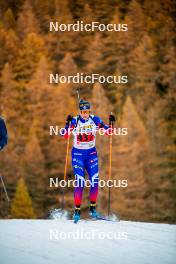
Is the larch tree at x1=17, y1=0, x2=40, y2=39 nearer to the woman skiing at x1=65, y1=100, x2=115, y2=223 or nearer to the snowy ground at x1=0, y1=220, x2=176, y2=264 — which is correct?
the woman skiing at x1=65, y1=100, x2=115, y2=223

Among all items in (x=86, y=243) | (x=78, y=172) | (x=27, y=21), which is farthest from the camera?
(x=27, y=21)

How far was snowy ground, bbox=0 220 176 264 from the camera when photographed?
6.05 meters

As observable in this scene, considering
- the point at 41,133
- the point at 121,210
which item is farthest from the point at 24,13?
the point at 121,210

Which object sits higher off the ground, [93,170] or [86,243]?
[93,170]

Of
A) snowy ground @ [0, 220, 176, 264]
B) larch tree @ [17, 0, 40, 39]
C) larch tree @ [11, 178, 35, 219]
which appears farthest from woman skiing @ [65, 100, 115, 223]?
larch tree @ [17, 0, 40, 39]

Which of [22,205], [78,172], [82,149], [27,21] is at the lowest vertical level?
[22,205]

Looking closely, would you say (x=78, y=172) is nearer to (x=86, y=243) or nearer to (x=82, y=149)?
(x=82, y=149)

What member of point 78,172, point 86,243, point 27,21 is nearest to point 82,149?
point 78,172

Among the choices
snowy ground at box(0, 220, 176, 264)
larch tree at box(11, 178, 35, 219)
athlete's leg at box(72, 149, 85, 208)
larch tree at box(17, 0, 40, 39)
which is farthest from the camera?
larch tree at box(17, 0, 40, 39)

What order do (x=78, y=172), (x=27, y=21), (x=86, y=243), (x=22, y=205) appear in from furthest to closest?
(x=27, y=21) < (x=22, y=205) < (x=78, y=172) < (x=86, y=243)

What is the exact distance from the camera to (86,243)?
675 cm

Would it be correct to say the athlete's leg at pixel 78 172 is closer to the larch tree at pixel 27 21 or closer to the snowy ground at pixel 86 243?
the snowy ground at pixel 86 243

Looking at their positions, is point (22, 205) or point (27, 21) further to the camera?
point (27, 21)

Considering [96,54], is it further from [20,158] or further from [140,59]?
[20,158]
